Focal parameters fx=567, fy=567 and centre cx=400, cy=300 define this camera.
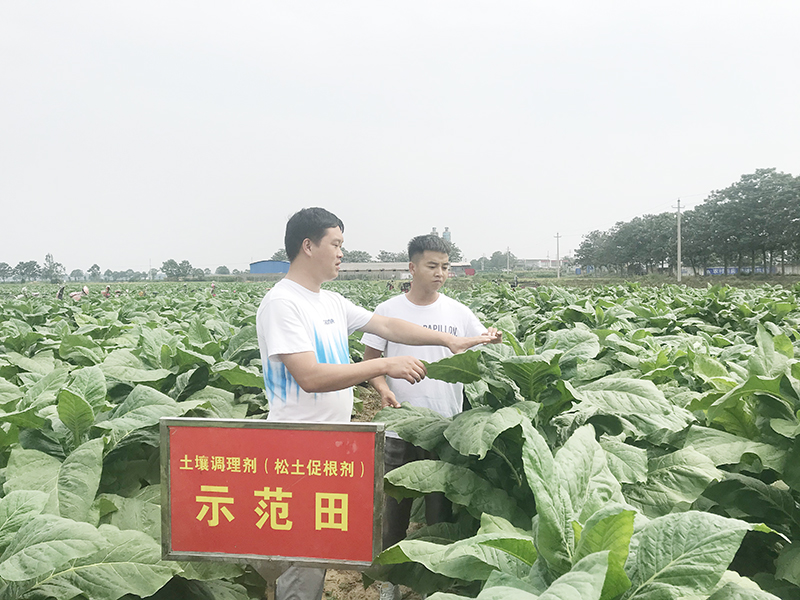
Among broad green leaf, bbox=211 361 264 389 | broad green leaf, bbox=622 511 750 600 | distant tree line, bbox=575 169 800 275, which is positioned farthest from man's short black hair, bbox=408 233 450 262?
distant tree line, bbox=575 169 800 275

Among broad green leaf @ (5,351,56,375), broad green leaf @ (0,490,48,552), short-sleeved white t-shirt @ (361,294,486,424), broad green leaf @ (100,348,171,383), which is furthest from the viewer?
broad green leaf @ (5,351,56,375)

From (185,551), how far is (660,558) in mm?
1288

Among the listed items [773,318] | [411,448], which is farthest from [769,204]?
[411,448]

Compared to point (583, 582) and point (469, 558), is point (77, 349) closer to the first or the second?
point (469, 558)

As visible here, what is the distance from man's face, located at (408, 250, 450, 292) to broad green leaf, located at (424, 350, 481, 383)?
52.7 inches


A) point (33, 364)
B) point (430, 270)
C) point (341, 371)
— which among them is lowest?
point (33, 364)

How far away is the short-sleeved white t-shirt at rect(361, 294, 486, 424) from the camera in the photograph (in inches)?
123

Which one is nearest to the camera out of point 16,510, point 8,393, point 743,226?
point 16,510

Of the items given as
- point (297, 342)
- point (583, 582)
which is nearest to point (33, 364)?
point (297, 342)

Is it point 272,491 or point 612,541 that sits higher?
point 612,541

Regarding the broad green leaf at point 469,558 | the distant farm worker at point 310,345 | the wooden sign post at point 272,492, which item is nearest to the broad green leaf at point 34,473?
the wooden sign post at point 272,492

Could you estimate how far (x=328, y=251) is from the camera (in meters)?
2.58

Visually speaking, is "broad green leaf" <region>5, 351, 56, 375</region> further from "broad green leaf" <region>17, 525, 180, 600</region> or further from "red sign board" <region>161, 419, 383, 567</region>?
"red sign board" <region>161, 419, 383, 567</region>

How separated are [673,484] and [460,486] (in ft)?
2.17
